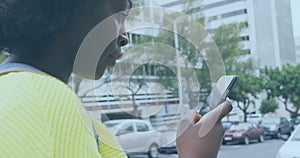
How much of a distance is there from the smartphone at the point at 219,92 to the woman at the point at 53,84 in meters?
0.03

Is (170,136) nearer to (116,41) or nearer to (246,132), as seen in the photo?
(116,41)

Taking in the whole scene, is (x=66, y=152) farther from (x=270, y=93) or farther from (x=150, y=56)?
(x=270, y=93)

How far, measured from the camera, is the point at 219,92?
0.44m

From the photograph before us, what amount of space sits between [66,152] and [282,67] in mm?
12903

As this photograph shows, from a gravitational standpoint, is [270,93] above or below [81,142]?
below

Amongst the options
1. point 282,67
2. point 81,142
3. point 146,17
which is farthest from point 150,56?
point 282,67

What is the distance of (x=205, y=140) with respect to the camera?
374mm

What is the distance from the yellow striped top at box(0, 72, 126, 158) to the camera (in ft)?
0.89

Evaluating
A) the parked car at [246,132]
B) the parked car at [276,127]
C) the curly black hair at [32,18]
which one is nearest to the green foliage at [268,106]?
the parked car at [276,127]

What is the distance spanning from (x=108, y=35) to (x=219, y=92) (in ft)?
0.50

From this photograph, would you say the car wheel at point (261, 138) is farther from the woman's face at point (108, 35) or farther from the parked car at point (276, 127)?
the woman's face at point (108, 35)

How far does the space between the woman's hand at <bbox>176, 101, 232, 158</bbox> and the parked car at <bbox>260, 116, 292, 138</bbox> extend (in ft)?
27.6

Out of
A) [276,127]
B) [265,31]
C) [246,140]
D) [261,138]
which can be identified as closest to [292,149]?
[246,140]

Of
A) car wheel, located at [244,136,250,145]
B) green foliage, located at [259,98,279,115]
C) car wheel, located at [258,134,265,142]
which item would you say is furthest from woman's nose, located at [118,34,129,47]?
green foliage, located at [259,98,279,115]
